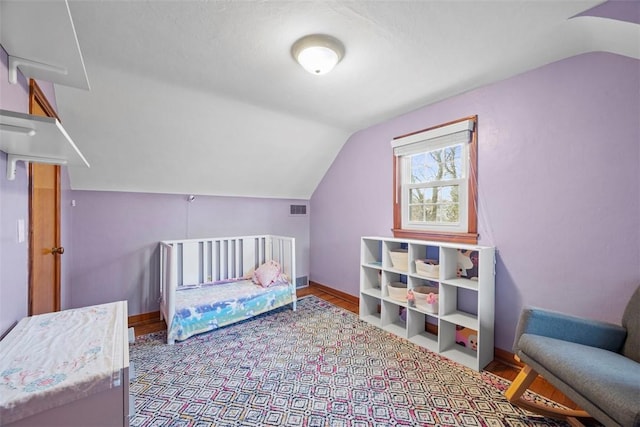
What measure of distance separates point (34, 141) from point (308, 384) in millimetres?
1936

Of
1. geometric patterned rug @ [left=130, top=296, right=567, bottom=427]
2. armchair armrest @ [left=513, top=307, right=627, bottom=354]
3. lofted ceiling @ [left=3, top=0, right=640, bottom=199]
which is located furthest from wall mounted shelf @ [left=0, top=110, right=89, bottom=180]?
armchair armrest @ [left=513, top=307, right=627, bottom=354]

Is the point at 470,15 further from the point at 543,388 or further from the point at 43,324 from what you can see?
the point at 43,324

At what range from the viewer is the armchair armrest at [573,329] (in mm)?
1488

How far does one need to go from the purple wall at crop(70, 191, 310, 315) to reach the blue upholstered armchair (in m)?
3.20

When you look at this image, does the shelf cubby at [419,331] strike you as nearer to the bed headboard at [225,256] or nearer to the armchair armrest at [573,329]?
the armchair armrest at [573,329]

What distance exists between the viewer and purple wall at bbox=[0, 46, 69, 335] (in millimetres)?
1059

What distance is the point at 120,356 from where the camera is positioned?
37.5 inches

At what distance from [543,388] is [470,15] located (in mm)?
2376

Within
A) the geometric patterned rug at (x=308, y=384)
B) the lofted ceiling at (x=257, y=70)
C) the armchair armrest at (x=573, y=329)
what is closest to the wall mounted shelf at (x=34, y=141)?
the lofted ceiling at (x=257, y=70)

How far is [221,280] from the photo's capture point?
3.23 m

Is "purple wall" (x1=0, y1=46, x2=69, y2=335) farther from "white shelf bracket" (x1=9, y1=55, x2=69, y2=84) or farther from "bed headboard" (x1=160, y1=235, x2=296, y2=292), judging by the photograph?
"bed headboard" (x1=160, y1=235, x2=296, y2=292)

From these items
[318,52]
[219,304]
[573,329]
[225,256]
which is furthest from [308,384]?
[318,52]

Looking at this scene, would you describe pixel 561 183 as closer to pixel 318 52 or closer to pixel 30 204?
pixel 318 52

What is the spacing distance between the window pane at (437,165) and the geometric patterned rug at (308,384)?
5.28 ft
